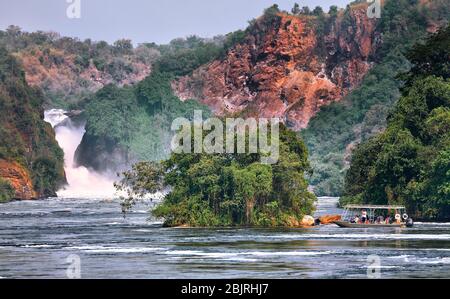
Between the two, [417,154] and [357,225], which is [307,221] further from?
[417,154]

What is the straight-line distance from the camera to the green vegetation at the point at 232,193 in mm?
116875

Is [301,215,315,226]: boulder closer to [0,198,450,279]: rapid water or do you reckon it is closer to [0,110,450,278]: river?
[0,110,450,278]: river

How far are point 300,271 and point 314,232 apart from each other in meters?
36.4

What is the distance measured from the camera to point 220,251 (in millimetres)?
90875

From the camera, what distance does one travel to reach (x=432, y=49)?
15462 cm

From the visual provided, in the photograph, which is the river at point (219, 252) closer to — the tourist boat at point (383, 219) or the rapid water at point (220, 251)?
the rapid water at point (220, 251)

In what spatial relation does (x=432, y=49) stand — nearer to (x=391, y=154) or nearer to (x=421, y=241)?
(x=391, y=154)

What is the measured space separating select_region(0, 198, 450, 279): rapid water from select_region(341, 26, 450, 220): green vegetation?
5837 mm

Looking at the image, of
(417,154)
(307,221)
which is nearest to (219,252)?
(307,221)

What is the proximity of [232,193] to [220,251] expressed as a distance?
26.9 m

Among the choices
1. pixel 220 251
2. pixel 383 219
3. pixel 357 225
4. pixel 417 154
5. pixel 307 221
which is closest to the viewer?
pixel 220 251

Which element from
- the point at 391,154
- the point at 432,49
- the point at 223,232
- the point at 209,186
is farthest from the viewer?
the point at 432,49
